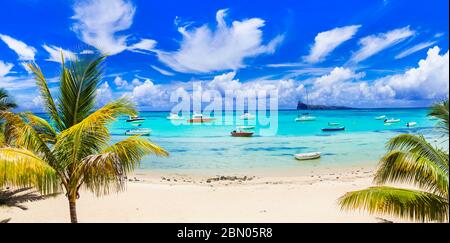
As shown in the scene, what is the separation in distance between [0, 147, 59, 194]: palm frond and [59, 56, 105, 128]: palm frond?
1.08 metres

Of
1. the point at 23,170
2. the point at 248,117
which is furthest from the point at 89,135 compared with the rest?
the point at 248,117

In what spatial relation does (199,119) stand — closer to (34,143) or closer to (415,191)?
(34,143)

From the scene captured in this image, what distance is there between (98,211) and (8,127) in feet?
11.1

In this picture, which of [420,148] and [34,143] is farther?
[34,143]

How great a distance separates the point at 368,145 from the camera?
1050 inches

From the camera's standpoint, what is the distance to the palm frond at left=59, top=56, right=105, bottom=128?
4949mm

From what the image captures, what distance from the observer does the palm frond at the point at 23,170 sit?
364cm

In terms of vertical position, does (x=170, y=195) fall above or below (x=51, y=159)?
below

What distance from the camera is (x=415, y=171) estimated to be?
4.15m

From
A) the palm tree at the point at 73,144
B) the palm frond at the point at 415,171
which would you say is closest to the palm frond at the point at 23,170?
the palm tree at the point at 73,144

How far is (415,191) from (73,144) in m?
4.80

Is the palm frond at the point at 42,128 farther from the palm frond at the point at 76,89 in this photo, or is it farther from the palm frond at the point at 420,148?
the palm frond at the point at 420,148
